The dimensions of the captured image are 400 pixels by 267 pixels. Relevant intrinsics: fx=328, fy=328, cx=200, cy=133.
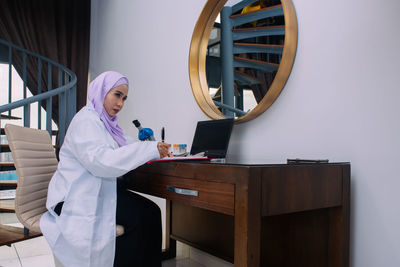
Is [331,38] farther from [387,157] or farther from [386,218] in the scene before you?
[386,218]

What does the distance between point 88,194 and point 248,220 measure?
0.78 meters

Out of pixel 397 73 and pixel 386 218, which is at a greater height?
pixel 397 73

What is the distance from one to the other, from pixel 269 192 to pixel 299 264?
1.88 feet

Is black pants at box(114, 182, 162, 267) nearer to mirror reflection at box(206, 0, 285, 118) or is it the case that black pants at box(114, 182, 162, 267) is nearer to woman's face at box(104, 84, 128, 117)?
woman's face at box(104, 84, 128, 117)

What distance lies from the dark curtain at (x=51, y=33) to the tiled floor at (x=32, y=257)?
79.1 inches

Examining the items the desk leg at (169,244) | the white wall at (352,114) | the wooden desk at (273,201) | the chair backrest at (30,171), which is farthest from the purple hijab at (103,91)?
the desk leg at (169,244)

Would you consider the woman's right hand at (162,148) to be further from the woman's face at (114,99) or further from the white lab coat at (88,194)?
the woman's face at (114,99)

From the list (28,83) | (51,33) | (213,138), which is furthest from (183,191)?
(51,33)

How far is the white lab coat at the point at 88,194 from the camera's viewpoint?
1.40 meters

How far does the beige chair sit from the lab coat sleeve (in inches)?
12.7

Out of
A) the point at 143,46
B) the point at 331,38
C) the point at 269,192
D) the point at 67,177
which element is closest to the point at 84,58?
the point at 143,46

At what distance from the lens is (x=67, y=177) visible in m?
1.49

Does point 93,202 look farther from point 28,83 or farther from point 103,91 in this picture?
point 28,83

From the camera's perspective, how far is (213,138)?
178cm
